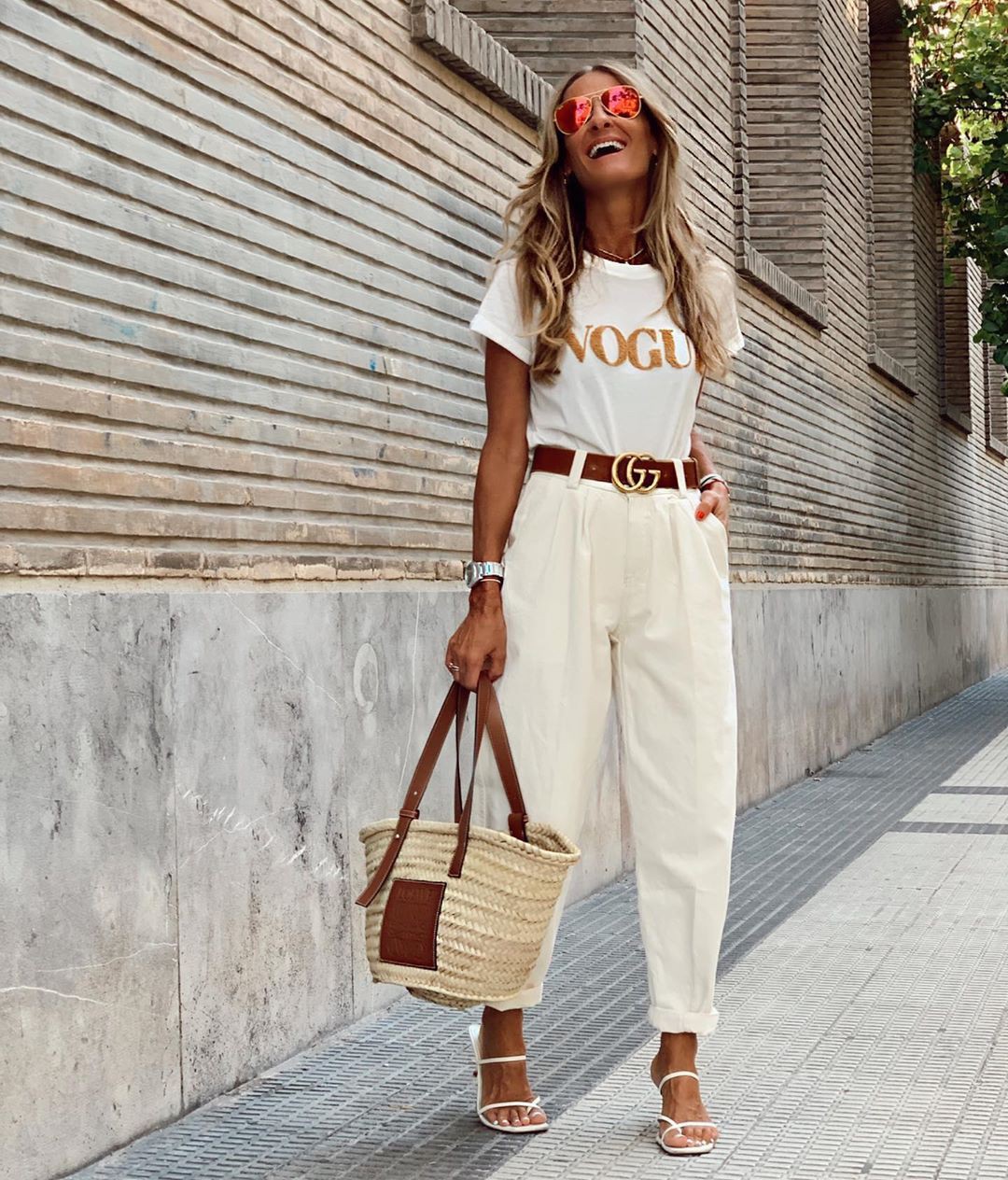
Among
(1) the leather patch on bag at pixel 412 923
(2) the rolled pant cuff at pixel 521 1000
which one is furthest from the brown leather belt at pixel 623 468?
(2) the rolled pant cuff at pixel 521 1000

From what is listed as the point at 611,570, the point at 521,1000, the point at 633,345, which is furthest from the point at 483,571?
the point at 521,1000

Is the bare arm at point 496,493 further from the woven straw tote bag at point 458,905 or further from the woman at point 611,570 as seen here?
the woven straw tote bag at point 458,905

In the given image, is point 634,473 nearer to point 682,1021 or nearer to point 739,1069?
point 682,1021

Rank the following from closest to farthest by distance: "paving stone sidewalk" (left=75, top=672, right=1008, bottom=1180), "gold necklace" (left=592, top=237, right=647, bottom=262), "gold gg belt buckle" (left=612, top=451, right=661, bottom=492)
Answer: "paving stone sidewalk" (left=75, top=672, right=1008, bottom=1180) → "gold gg belt buckle" (left=612, top=451, right=661, bottom=492) → "gold necklace" (left=592, top=237, right=647, bottom=262)

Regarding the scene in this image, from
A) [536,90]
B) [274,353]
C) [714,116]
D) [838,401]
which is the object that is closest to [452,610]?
[274,353]

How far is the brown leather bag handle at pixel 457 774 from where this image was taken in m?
3.30

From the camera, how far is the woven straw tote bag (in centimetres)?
322

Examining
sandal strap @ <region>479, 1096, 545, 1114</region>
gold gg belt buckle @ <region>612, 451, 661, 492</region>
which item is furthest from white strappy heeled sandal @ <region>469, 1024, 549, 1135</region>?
gold gg belt buckle @ <region>612, 451, 661, 492</region>

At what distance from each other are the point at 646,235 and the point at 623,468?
19.1 inches

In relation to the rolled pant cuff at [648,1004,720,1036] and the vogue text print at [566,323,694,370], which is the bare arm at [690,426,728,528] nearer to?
the vogue text print at [566,323,694,370]

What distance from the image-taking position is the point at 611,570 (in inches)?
138

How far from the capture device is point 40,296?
3.41m

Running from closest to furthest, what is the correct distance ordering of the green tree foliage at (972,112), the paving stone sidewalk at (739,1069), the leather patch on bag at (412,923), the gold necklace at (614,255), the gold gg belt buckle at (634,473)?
the leather patch on bag at (412,923), the paving stone sidewalk at (739,1069), the gold gg belt buckle at (634,473), the gold necklace at (614,255), the green tree foliage at (972,112)

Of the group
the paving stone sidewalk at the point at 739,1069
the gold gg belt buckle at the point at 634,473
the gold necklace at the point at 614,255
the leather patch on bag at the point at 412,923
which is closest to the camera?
the leather patch on bag at the point at 412,923
